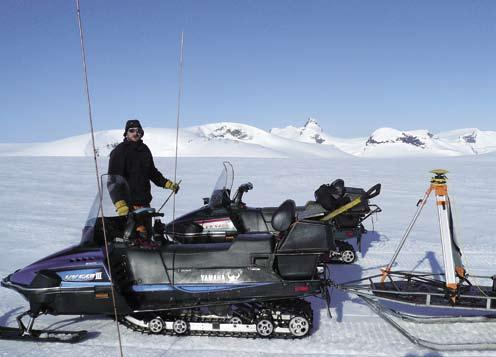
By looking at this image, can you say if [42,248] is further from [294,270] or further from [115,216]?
[294,270]

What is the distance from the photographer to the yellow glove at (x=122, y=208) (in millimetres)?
4211

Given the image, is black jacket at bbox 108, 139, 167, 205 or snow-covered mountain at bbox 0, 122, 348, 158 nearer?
black jacket at bbox 108, 139, 167, 205

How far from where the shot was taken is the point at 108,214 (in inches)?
172

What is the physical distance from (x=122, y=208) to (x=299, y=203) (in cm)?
839

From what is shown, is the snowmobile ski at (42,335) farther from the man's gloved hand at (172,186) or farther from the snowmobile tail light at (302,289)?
the man's gloved hand at (172,186)

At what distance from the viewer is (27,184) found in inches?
604

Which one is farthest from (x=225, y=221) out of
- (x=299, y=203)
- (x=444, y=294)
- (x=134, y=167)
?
(x=299, y=203)

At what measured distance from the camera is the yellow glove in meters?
4.21

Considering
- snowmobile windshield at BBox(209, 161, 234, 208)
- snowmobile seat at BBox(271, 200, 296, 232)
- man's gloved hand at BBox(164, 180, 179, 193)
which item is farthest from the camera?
snowmobile windshield at BBox(209, 161, 234, 208)

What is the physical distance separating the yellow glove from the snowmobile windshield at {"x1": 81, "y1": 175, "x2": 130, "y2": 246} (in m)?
0.09

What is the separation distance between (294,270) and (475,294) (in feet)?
5.77

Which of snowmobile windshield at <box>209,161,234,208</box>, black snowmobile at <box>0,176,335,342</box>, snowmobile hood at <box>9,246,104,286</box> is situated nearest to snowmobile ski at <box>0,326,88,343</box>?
black snowmobile at <box>0,176,335,342</box>

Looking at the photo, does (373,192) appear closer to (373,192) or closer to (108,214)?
(373,192)

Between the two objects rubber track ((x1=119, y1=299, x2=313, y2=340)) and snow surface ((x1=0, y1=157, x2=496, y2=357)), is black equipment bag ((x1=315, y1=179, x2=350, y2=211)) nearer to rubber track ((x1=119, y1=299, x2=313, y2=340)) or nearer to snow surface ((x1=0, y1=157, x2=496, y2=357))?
snow surface ((x1=0, y1=157, x2=496, y2=357))
